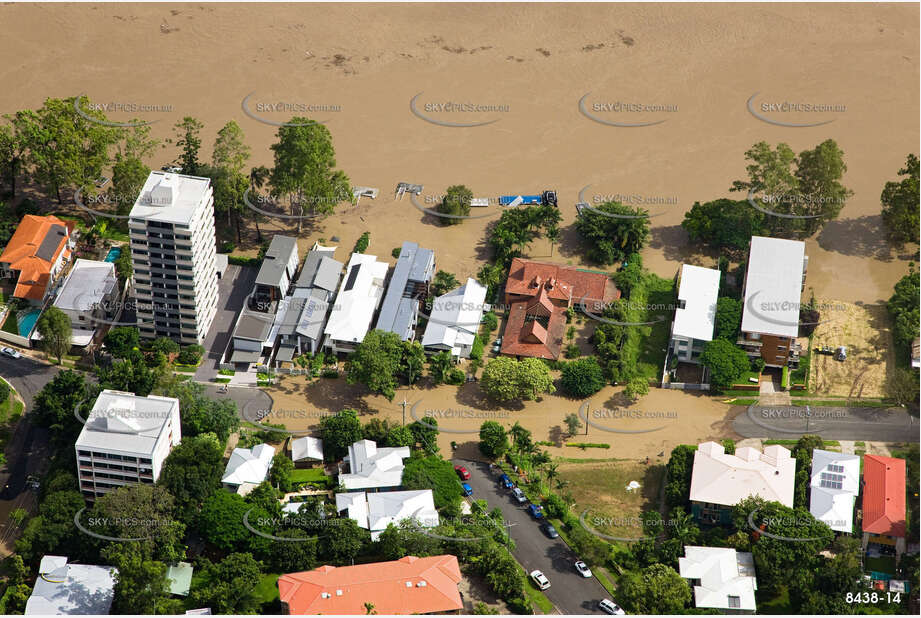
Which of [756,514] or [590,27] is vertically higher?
[590,27]

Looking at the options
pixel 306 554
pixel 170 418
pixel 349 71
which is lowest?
pixel 306 554

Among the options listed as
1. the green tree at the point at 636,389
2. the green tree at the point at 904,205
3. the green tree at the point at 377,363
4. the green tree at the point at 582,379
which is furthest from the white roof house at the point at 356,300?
the green tree at the point at 904,205

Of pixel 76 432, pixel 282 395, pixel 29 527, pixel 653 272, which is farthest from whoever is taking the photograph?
pixel 653 272

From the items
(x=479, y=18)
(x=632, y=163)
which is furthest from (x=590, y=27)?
(x=632, y=163)

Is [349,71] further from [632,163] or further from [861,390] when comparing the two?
[861,390]

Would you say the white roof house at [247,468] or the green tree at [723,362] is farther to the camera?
the green tree at [723,362]

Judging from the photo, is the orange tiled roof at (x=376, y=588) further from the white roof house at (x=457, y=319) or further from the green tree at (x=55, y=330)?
the green tree at (x=55, y=330)
